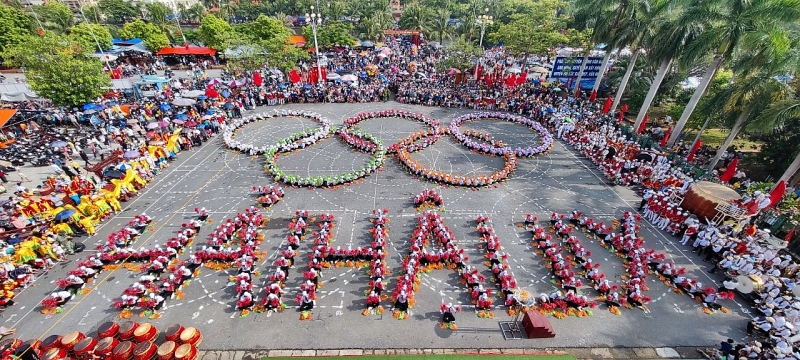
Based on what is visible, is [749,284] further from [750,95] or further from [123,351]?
[123,351]

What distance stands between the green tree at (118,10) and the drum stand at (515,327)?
98.3 meters

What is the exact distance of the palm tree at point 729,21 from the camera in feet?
64.6

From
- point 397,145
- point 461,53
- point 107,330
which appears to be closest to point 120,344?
point 107,330

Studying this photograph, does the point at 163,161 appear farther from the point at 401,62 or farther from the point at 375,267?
the point at 401,62

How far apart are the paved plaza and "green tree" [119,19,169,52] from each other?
3625 cm

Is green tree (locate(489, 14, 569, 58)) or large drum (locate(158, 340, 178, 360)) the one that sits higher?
green tree (locate(489, 14, 569, 58))

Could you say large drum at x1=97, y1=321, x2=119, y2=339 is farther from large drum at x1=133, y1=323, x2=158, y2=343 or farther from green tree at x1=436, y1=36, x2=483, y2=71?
green tree at x1=436, y1=36, x2=483, y2=71

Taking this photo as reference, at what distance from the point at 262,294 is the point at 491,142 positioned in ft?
72.0

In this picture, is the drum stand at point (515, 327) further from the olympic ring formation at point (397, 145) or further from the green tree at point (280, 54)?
the green tree at point (280, 54)

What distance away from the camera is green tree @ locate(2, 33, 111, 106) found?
27172mm

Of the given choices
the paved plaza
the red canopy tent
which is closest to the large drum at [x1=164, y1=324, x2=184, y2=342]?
the paved plaza

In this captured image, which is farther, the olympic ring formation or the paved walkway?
the olympic ring formation

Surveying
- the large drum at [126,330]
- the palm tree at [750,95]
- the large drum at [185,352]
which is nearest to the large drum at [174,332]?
the large drum at [185,352]

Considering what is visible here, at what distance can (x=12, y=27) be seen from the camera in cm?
4281
